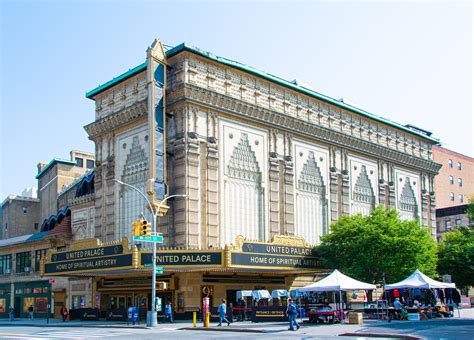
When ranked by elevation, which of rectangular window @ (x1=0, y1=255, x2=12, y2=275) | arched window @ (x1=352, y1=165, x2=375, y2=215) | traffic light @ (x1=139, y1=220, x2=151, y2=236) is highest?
arched window @ (x1=352, y1=165, x2=375, y2=215)

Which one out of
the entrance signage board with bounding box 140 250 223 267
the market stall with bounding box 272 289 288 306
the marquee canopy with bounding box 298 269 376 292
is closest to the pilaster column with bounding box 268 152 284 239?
the market stall with bounding box 272 289 288 306

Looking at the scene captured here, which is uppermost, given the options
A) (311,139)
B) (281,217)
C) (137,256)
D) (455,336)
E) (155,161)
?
(311,139)

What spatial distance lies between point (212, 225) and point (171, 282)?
5614 mm

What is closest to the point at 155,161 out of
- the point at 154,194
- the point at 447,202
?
the point at 154,194

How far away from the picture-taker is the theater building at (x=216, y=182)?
47.9 meters

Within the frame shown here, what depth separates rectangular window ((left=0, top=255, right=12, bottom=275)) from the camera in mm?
72250

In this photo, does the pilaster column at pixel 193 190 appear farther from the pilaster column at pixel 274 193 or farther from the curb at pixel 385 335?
the curb at pixel 385 335

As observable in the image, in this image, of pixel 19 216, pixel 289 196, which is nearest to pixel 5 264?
pixel 19 216

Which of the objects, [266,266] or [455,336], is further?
[266,266]

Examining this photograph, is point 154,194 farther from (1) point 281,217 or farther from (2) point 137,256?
(1) point 281,217

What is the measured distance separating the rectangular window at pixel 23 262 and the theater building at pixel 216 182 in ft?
49.0

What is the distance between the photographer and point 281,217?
55.6m

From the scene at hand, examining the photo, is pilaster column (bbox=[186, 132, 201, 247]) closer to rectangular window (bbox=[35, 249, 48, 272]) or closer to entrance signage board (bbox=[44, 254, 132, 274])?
entrance signage board (bbox=[44, 254, 132, 274])

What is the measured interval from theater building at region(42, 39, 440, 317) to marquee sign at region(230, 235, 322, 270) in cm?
9
